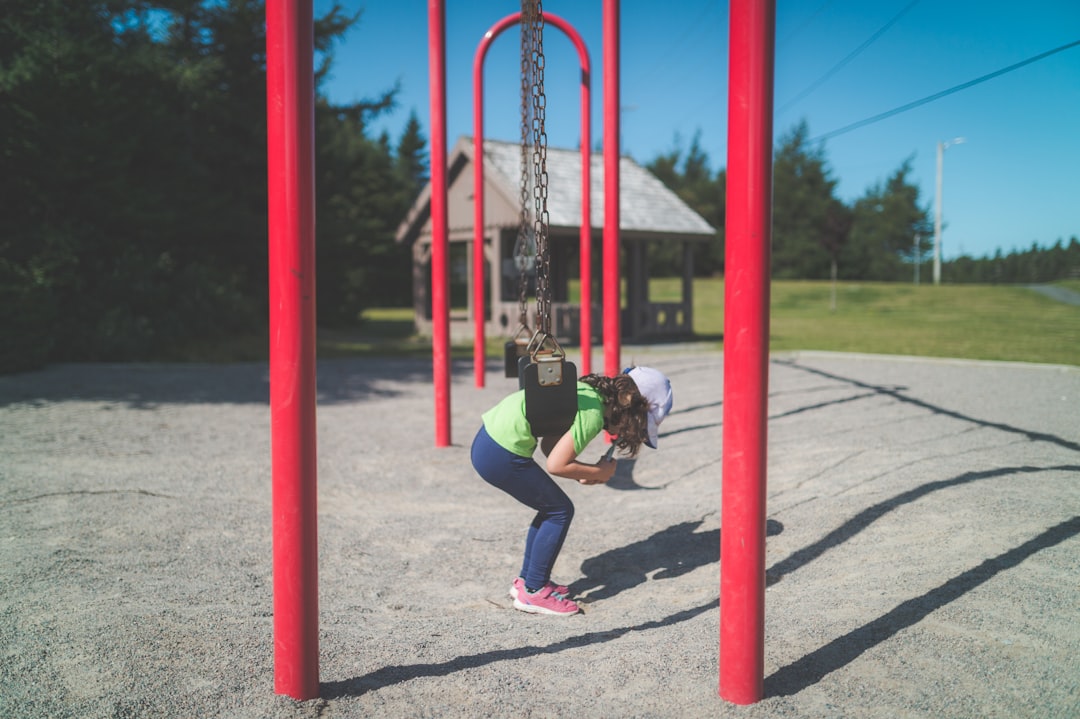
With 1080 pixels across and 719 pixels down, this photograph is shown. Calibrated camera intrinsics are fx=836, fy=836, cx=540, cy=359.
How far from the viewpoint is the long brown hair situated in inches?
148

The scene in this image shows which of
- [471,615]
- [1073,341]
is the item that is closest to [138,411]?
[471,615]

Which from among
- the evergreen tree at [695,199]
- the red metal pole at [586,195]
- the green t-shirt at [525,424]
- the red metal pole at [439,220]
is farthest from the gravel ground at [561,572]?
the evergreen tree at [695,199]

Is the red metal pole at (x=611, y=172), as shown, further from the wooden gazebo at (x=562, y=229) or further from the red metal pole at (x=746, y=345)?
the wooden gazebo at (x=562, y=229)

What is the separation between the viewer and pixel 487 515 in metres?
5.70

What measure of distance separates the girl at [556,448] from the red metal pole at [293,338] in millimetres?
1201

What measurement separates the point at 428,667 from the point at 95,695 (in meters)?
1.13

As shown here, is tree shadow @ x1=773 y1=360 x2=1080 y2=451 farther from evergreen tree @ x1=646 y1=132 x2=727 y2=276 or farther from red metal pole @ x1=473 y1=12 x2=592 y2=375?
evergreen tree @ x1=646 y1=132 x2=727 y2=276

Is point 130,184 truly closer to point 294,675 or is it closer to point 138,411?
point 138,411

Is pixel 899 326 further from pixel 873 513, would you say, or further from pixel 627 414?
pixel 627 414

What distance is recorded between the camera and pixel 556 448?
368 centimetres

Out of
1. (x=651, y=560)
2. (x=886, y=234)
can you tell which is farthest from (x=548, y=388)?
(x=886, y=234)

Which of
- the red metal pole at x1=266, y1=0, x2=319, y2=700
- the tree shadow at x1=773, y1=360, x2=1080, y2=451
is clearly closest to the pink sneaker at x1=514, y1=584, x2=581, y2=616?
the red metal pole at x1=266, y1=0, x2=319, y2=700

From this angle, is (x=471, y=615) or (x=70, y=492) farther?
(x=70, y=492)

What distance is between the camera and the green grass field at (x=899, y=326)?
52.7 feet
